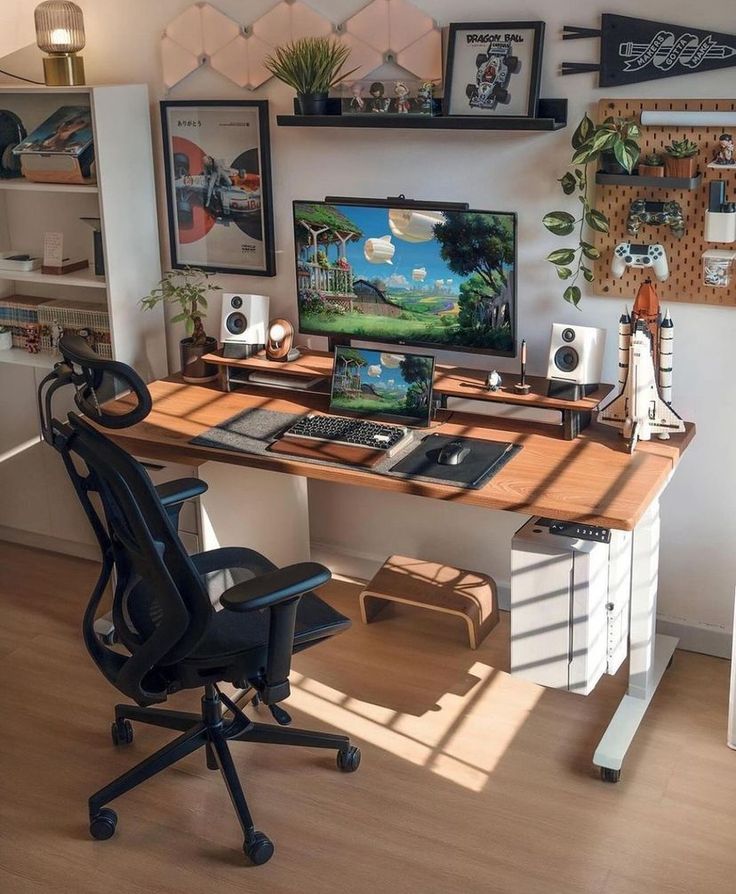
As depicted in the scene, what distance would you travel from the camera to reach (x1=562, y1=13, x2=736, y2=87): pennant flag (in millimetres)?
3035

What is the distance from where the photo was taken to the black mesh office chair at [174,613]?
2.43 meters

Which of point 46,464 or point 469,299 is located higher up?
point 469,299

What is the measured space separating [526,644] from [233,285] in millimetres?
1674

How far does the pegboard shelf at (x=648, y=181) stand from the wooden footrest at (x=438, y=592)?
4.33ft

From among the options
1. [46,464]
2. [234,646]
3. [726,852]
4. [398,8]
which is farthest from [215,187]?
[726,852]

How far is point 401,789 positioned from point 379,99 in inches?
77.2

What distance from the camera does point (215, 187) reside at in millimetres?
3877

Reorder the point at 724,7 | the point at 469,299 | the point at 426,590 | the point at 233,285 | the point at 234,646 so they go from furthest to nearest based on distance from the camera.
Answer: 1. the point at 233,285
2. the point at 426,590
3. the point at 469,299
4. the point at 724,7
5. the point at 234,646

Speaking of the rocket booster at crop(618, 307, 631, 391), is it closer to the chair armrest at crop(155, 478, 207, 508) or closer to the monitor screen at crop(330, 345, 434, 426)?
the monitor screen at crop(330, 345, 434, 426)

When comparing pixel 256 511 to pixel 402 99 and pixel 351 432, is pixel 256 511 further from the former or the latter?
pixel 402 99

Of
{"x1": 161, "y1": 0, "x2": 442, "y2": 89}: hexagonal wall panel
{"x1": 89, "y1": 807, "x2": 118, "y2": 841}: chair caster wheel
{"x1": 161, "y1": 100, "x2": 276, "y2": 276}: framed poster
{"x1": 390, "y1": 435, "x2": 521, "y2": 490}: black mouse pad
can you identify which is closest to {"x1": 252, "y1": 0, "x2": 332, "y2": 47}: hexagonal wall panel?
{"x1": 161, "y1": 0, "x2": 442, "y2": 89}: hexagonal wall panel

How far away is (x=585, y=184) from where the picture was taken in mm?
3240

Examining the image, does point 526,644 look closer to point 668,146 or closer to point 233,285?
point 668,146

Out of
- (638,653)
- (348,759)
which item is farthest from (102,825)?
(638,653)
